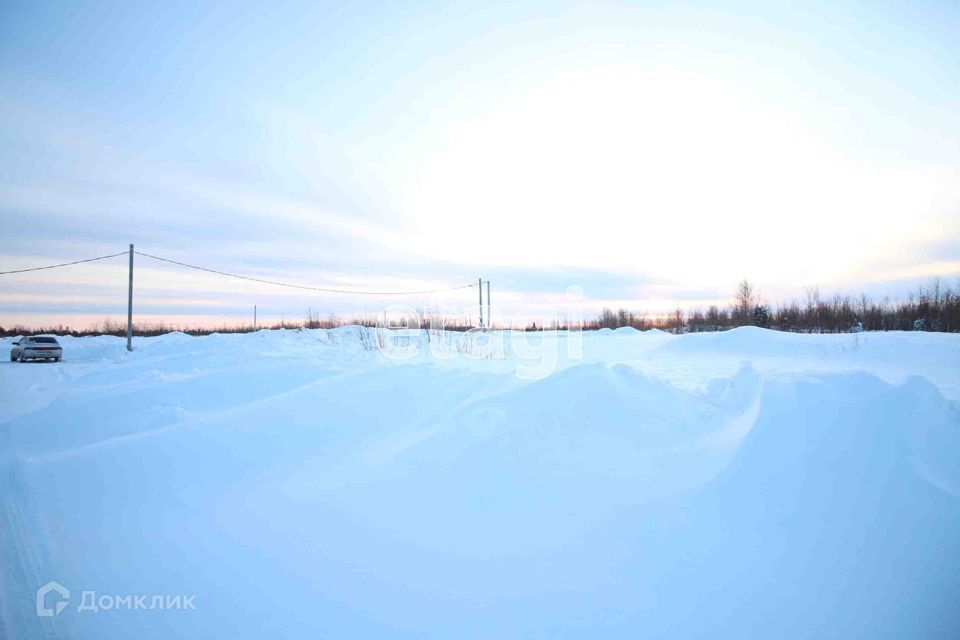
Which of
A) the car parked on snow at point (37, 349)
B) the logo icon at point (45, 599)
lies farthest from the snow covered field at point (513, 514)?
the car parked on snow at point (37, 349)

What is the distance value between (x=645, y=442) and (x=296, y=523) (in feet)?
9.26

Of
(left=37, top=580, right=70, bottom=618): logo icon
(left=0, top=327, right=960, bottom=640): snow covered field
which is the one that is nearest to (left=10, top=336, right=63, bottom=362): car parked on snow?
(left=0, top=327, right=960, bottom=640): snow covered field

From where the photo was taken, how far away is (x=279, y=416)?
477 centimetres

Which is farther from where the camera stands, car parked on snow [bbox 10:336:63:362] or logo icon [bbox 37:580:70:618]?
car parked on snow [bbox 10:336:63:362]

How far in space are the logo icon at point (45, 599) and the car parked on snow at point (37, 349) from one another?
21.4m

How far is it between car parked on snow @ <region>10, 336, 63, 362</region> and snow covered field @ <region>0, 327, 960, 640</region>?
699 inches

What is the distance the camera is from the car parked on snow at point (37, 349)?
57.8 ft

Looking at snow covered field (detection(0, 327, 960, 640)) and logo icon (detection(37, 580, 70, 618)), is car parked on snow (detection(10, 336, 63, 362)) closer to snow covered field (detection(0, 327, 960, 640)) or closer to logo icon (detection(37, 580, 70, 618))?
snow covered field (detection(0, 327, 960, 640))

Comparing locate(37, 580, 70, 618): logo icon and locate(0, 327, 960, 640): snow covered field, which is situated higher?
locate(0, 327, 960, 640): snow covered field

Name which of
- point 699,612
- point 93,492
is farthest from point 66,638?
point 699,612

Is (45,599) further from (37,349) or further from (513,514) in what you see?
(37,349)

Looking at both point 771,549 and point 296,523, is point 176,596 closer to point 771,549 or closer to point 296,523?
point 296,523

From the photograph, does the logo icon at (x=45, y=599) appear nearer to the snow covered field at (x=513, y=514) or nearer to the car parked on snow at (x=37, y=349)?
the snow covered field at (x=513, y=514)

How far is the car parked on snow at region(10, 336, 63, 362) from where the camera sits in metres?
17.6
